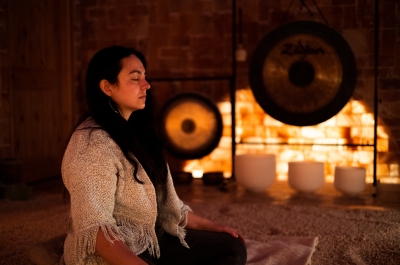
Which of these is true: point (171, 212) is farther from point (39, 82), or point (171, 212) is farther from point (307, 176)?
point (39, 82)

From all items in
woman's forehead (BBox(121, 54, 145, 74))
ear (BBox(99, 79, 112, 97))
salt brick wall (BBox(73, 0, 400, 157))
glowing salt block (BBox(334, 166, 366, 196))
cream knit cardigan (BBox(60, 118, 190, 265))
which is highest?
salt brick wall (BBox(73, 0, 400, 157))

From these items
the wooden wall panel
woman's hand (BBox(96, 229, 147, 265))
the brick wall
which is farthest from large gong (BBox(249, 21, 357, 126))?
woman's hand (BBox(96, 229, 147, 265))

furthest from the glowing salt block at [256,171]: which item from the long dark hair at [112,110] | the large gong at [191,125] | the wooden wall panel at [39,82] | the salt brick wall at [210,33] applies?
the long dark hair at [112,110]

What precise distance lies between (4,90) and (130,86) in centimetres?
229

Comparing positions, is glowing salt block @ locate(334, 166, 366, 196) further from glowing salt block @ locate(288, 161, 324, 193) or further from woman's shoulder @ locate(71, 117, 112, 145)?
woman's shoulder @ locate(71, 117, 112, 145)

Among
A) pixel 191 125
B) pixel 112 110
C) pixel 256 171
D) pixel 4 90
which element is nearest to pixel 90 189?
pixel 112 110

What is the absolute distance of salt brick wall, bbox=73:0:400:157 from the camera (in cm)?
354

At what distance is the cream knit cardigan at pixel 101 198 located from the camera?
1173 millimetres

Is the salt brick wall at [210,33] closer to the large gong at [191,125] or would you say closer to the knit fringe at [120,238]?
the large gong at [191,125]

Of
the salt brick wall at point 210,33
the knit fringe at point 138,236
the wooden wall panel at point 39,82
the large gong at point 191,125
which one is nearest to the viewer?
the knit fringe at point 138,236

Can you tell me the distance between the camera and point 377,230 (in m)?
2.34

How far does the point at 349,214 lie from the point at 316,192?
24.6 inches

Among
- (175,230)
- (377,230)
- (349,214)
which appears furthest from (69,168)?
(349,214)

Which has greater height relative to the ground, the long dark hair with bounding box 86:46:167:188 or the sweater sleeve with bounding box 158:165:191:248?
the long dark hair with bounding box 86:46:167:188
